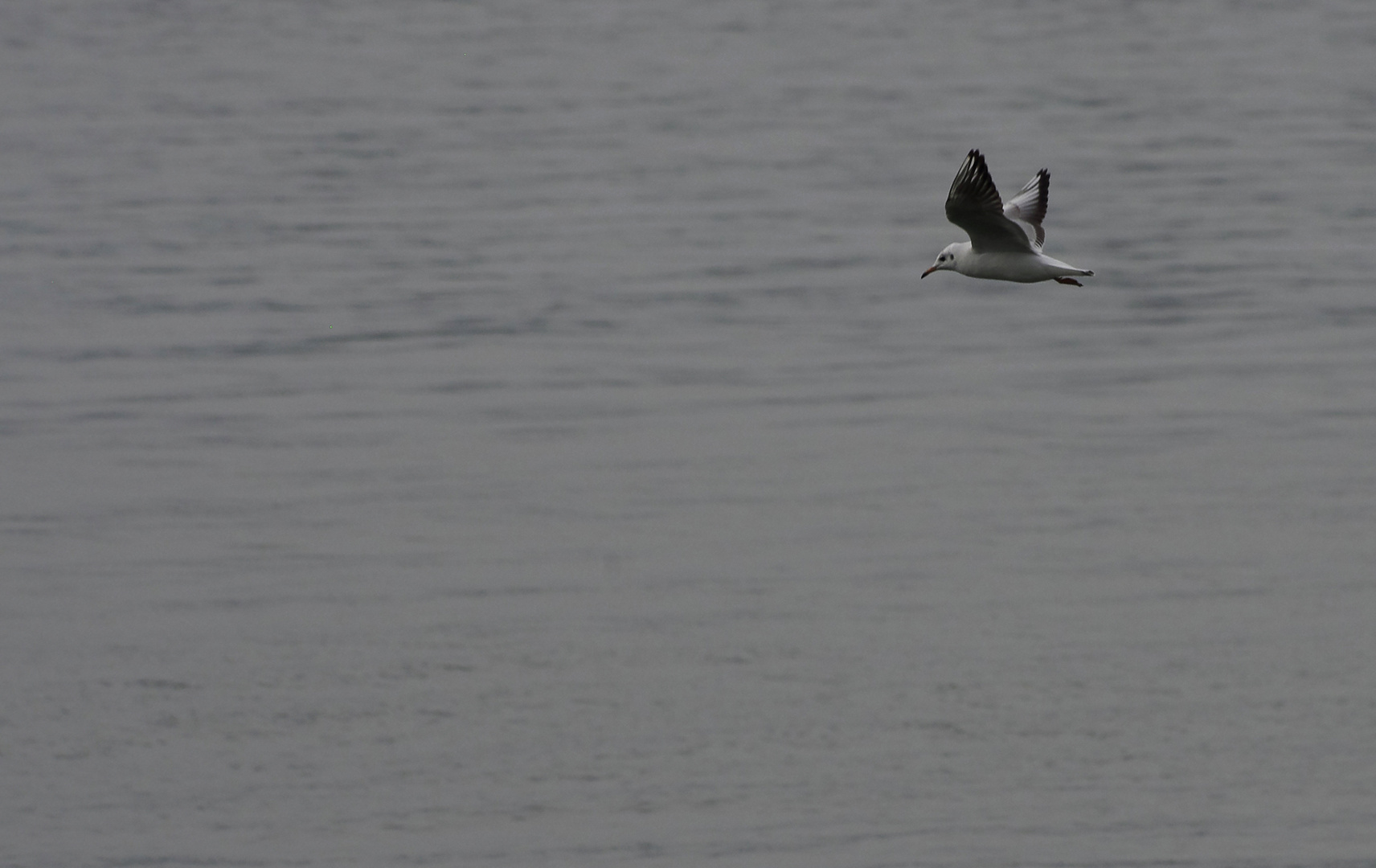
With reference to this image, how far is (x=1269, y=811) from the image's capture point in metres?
24.2

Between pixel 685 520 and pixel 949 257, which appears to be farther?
pixel 685 520

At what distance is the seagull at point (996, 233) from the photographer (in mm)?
18297

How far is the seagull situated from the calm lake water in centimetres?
626

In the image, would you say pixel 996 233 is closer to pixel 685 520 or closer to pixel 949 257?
pixel 949 257

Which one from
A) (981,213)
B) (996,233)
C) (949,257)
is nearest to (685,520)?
(949,257)

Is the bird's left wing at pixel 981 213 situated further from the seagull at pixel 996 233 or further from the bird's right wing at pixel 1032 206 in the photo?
the bird's right wing at pixel 1032 206

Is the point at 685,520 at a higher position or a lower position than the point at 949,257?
lower

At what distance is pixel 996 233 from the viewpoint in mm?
19266

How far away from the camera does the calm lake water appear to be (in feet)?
79.9

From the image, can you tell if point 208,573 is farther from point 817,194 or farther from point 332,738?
point 817,194

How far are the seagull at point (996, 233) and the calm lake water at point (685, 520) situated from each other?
6.26m

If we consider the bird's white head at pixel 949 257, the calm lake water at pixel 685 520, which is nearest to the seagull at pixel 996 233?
the bird's white head at pixel 949 257

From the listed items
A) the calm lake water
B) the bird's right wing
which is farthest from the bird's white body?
the calm lake water

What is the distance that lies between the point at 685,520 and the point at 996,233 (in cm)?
1243
